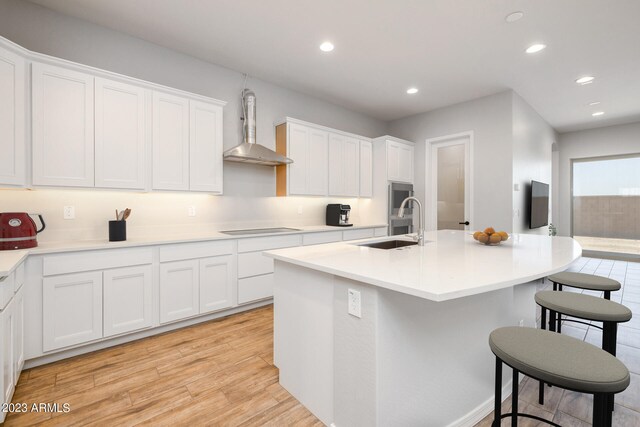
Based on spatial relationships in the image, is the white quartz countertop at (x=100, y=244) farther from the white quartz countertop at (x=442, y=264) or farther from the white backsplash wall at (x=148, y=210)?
the white quartz countertop at (x=442, y=264)

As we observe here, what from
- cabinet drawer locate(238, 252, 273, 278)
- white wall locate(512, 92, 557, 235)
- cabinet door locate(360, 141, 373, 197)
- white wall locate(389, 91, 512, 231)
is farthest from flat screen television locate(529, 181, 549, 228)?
cabinet drawer locate(238, 252, 273, 278)

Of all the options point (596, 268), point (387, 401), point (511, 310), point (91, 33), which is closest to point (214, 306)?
point (387, 401)

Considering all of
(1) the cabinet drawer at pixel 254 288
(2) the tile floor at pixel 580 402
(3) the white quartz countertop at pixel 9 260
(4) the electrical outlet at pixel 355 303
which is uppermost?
(3) the white quartz countertop at pixel 9 260

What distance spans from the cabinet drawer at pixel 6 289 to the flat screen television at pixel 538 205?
6.03m

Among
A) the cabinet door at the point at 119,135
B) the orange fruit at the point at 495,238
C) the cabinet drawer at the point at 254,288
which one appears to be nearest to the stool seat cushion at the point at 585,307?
the orange fruit at the point at 495,238

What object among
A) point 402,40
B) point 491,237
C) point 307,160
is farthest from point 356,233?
point 402,40

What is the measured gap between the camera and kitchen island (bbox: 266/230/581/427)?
1286 mm

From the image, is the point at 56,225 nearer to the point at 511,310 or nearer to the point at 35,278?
the point at 35,278

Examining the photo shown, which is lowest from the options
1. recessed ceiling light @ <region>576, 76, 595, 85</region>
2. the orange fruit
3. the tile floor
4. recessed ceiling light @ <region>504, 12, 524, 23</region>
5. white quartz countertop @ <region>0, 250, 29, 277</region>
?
the tile floor

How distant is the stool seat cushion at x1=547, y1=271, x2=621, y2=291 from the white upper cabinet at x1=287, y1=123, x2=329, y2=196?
2862mm

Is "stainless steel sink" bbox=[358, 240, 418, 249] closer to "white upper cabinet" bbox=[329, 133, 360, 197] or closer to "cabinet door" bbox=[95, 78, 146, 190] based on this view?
"white upper cabinet" bbox=[329, 133, 360, 197]

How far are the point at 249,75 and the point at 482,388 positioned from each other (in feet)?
13.0

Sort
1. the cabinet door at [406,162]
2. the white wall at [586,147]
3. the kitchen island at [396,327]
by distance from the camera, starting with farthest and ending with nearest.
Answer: the white wall at [586,147]
the cabinet door at [406,162]
the kitchen island at [396,327]

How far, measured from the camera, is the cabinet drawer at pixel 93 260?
2133 millimetres
